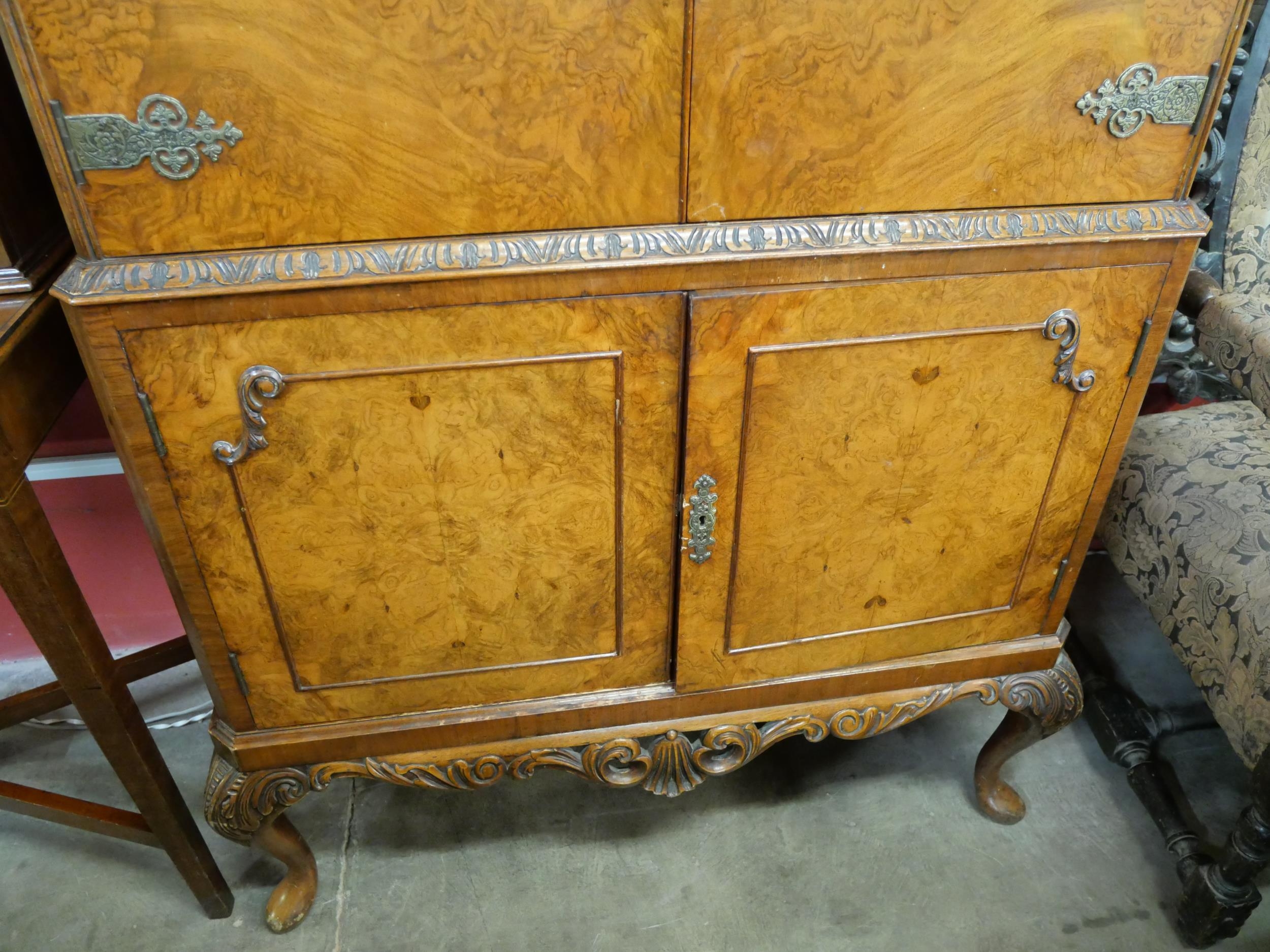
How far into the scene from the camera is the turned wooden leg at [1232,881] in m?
1.10

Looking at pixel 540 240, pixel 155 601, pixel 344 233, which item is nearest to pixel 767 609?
pixel 540 240

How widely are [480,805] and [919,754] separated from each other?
70cm

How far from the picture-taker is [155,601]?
160 centimetres

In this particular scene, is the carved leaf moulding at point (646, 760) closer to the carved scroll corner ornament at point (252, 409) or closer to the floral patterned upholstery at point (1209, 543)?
the floral patterned upholstery at point (1209, 543)

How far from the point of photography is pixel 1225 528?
111 centimetres

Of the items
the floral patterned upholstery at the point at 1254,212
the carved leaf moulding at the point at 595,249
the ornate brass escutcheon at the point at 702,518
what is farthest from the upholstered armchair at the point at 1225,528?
the ornate brass escutcheon at the point at 702,518

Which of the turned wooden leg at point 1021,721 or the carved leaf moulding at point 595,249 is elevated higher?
the carved leaf moulding at point 595,249

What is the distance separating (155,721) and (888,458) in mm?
1289

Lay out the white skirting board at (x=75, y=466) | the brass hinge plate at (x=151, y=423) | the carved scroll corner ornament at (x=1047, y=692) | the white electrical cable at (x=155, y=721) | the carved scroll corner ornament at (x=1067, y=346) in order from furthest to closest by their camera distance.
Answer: the white electrical cable at (x=155, y=721)
the white skirting board at (x=75, y=466)
the carved scroll corner ornament at (x=1047, y=692)
the carved scroll corner ornament at (x=1067, y=346)
the brass hinge plate at (x=151, y=423)

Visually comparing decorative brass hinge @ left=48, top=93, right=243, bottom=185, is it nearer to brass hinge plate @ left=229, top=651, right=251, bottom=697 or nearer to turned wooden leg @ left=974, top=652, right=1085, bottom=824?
brass hinge plate @ left=229, top=651, right=251, bottom=697

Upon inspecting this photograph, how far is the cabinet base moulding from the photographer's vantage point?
3.55ft

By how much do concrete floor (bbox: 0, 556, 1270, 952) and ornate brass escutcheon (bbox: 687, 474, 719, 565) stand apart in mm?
588

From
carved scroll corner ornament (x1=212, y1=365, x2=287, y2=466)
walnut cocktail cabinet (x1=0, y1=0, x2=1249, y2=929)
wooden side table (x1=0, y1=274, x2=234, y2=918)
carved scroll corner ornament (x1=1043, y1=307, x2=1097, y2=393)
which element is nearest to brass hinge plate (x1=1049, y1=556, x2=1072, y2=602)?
walnut cocktail cabinet (x1=0, y1=0, x2=1249, y2=929)

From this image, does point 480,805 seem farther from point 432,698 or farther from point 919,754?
point 919,754
